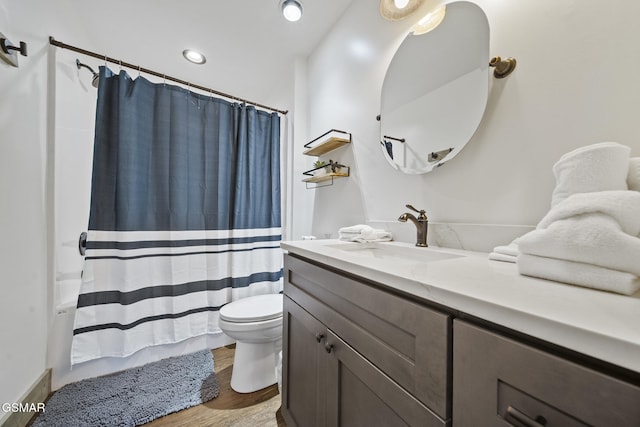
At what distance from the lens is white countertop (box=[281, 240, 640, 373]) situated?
0.83 feet

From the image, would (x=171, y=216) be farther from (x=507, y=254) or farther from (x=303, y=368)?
(x=507, y=254)

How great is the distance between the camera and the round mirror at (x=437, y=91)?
87 cm

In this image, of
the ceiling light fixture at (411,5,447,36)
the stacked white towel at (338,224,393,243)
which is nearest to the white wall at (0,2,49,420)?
the stacked white towel at (338,224,393,243)

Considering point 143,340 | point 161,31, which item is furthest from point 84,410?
point 161,31

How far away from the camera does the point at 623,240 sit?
38 centimetres

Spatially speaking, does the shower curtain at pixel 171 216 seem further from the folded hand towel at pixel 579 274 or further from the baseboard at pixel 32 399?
the folded hand towel at pixel 579 274

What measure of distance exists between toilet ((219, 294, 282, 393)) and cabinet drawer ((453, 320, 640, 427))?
112cm

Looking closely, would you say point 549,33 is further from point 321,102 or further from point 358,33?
point 321,102

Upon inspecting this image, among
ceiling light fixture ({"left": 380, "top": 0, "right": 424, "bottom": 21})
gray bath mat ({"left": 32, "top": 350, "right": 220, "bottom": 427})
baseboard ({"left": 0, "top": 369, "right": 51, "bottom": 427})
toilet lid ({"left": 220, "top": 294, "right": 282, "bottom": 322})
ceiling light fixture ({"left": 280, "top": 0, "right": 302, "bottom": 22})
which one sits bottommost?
gray bath mat ({"left": 32, "top": 350, "right": 220, "bottom": 427})

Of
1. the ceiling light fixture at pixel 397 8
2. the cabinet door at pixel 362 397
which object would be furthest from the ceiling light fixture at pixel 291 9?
the cabinet door at pixel 362 397

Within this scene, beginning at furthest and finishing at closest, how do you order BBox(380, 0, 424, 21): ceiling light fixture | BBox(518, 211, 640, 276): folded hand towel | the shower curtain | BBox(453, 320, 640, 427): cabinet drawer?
the shower curtain
BBox(380, 0, 424, 21): ceiling light fixture
BBox(518, 211, 640, 276): folded hand towel
BBox(453, 320, 640, 427): cabinet drawer

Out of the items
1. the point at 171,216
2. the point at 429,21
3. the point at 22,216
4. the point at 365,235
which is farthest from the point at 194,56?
the point at 365,235

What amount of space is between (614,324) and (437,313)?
0.21 metres

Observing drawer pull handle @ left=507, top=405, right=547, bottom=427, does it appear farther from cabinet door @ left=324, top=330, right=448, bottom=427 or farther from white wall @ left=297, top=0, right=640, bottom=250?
white wall @ left=297, top=0, right=640, bottom=250
